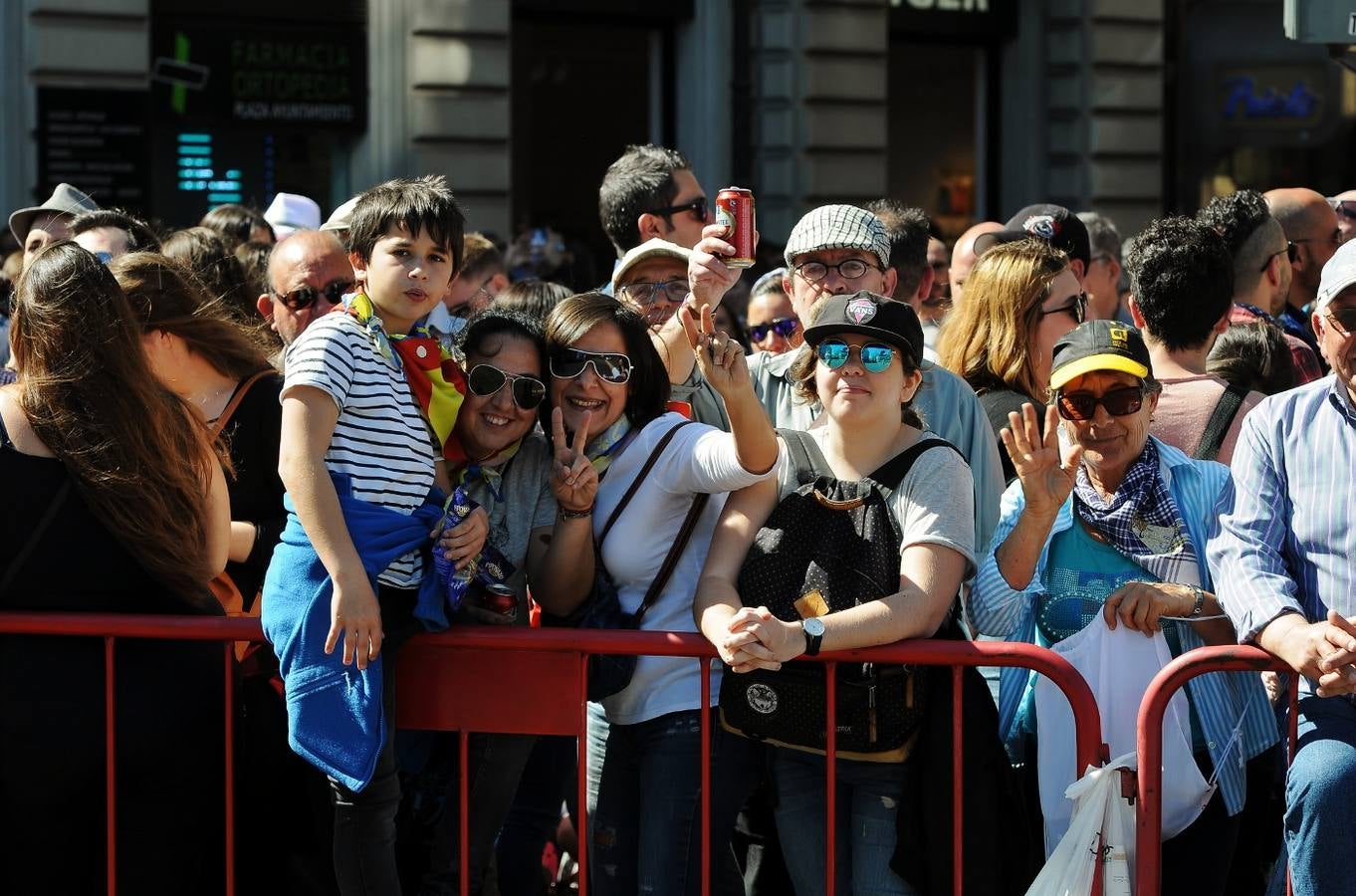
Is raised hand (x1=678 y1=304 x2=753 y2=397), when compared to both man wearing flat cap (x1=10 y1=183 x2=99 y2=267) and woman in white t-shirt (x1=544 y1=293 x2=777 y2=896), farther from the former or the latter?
man wearing flat cap (x1=10 y1=183 x2=99 y2=267)

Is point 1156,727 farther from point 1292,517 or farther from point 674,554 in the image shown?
point 674,554

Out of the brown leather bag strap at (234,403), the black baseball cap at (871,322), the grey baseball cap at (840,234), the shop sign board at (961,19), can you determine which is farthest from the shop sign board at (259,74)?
the black baseball cap at (871,322)

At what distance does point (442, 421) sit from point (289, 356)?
16.4 inches

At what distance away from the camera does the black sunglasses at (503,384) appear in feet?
13.6

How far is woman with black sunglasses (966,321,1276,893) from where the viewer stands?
4023 mm

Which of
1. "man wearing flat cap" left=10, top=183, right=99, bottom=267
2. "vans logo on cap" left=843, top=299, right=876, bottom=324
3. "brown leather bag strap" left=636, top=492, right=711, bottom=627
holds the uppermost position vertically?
"man wearing flat cap" left=10, top=183, right=99, bottom=267

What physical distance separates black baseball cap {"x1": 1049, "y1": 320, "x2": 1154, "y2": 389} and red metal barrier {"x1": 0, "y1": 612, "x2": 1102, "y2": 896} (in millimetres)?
713

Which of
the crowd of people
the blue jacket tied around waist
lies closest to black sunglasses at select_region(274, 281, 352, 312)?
the crowd of people

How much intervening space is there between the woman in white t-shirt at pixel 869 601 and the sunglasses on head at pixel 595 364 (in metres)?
0.44

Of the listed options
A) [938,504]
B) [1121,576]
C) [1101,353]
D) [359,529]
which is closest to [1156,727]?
[1121,576]

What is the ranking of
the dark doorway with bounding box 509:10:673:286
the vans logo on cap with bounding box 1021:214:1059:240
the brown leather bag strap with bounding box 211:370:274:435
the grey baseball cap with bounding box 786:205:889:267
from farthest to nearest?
1. the dark doorway with bounding box 509:10:673:286
2. the vans logo on cap with bounding box 1021:214:1059:240
3. the grey baseball cap with bounding box 786:205:889:267
4. the brown leather bag strap with bounding box 211:370:274:435

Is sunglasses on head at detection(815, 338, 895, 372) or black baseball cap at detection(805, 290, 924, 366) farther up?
black baseball cap at detection(805, 290, 924, 366)

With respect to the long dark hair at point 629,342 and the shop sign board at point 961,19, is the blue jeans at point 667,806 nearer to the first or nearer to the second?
the long dark hair at point 629,342

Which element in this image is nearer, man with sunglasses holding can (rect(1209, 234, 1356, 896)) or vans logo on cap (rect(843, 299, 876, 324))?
man with sunglasses holding can (rect(1209, 234, 1356, 896))
